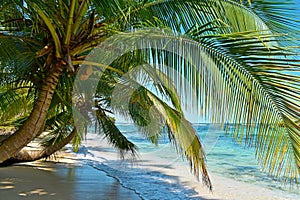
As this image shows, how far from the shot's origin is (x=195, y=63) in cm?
240

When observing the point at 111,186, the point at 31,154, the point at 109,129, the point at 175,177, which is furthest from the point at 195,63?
the point at 175,177

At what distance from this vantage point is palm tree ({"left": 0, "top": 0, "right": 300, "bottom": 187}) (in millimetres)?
2277

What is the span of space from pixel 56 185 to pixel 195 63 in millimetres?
4785

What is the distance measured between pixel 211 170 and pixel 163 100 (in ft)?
30.1

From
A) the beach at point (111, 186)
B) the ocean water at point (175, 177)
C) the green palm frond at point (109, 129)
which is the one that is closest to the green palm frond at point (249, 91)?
the ocean water at point (175, 177)

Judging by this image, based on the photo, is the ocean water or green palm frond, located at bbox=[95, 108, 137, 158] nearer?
the ocean water

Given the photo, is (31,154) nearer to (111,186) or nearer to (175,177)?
(111,186)

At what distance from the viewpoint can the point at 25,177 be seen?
261 inches

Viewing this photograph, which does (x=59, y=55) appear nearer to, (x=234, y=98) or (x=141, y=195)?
(x=234, y=98)

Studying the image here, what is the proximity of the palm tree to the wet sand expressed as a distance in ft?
6.02

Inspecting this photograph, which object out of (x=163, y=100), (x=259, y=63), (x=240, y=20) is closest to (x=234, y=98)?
(x=259, y=63)

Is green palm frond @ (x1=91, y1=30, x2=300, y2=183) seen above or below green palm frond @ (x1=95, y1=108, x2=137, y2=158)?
above

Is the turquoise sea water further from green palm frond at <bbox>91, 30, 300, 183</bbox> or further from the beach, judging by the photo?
green palm frond at <bbox>91, 30, 300, 183</bbox>

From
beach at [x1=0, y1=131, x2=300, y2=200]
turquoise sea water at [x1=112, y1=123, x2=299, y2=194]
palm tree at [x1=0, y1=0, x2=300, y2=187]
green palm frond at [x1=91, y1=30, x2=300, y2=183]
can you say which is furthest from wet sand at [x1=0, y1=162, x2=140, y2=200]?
green palm frond at [x1=91, y1=30, x2=300, y2=183]
